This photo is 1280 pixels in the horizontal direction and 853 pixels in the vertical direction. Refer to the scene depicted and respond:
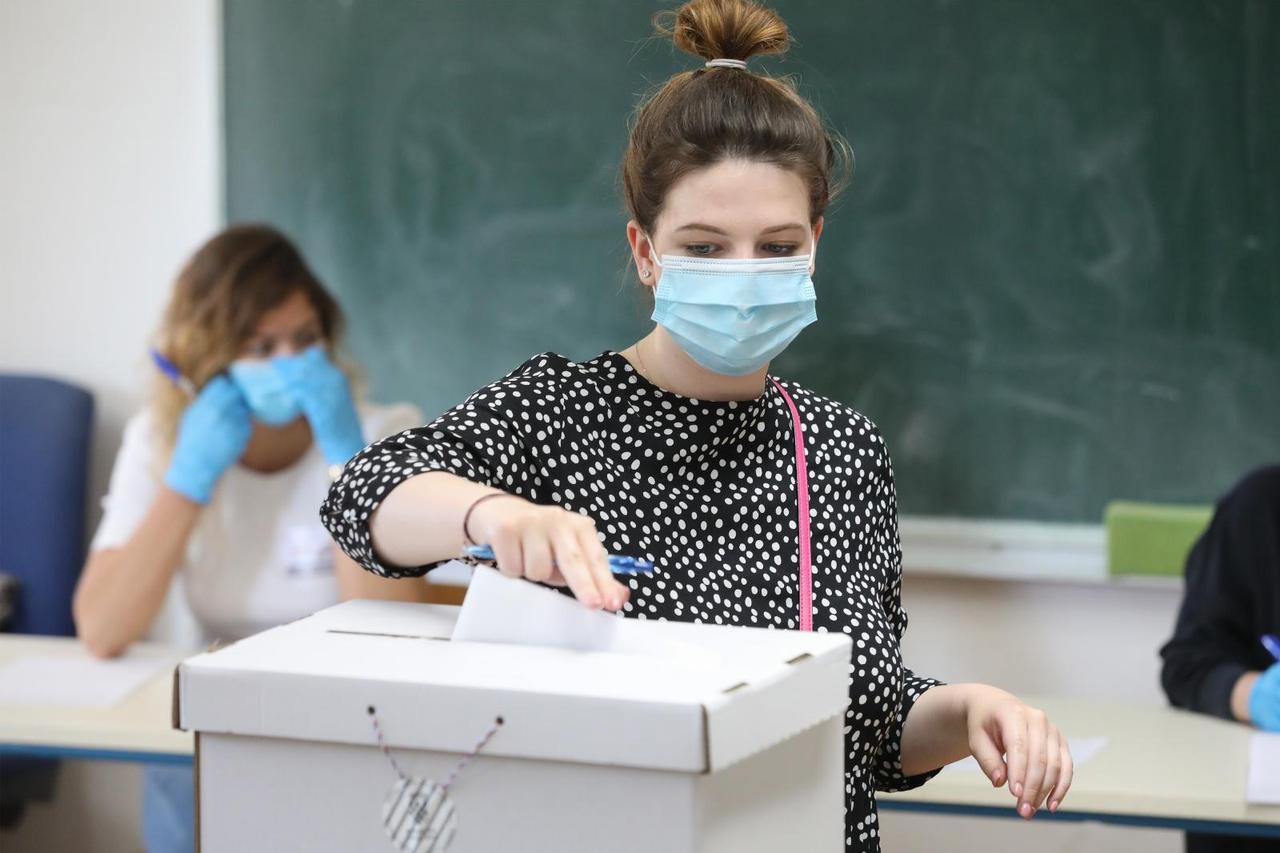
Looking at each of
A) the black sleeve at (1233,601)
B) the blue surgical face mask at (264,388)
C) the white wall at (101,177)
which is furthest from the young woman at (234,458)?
the black sleeve at (1233,601)

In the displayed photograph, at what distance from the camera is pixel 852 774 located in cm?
104

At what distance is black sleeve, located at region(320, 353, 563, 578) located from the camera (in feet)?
2.90

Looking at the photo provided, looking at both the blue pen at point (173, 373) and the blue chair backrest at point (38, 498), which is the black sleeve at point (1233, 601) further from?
the blue chair backrest at point (38, 498)

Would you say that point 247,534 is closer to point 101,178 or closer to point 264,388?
point 264,388

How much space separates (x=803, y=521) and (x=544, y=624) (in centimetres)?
37

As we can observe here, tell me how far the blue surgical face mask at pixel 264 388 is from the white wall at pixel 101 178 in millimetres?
674

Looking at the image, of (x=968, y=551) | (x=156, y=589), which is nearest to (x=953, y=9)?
(x=968, y=551)

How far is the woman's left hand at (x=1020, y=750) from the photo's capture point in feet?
3.12

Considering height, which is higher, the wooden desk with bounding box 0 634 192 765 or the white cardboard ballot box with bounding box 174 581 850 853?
the white cardboard ballot box with bounding box 174 581 850 853

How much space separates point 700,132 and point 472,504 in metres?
0.43

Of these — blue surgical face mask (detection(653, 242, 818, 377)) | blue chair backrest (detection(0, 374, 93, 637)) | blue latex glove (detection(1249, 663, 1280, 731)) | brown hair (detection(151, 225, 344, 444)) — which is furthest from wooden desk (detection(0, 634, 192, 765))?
blue latex glove (detection(1249, 663, 1280, 731))

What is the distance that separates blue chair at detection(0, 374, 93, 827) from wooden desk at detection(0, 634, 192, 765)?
0.85m

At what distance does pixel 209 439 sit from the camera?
82.8 inches

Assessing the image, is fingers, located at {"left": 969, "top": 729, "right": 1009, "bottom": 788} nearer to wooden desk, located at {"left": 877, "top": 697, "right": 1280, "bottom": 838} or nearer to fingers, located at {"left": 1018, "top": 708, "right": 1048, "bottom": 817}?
fingers, located at {"left": 1018, "top": 708, "right": 1048, "bottom": 817}
